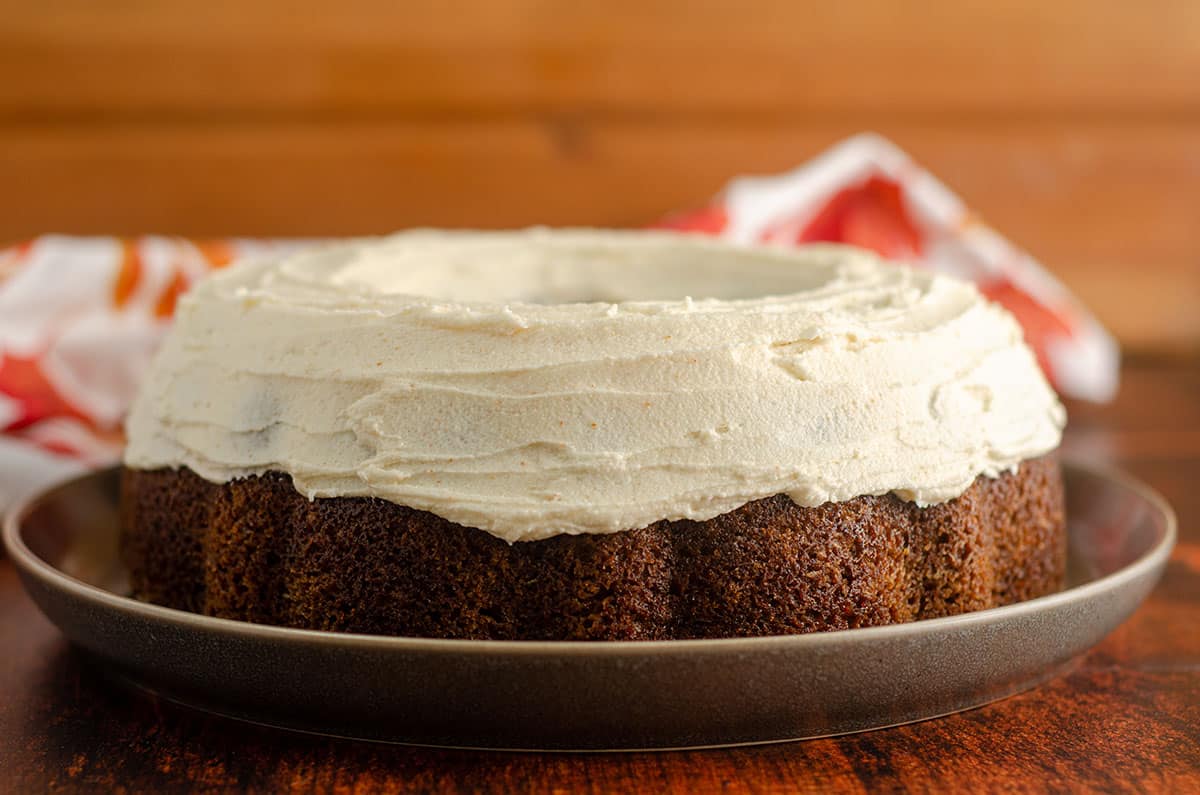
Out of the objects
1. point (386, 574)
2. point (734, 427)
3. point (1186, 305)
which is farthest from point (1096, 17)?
point (386, 574)

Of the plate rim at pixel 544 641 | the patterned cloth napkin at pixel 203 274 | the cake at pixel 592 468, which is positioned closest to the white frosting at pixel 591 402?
the cake at pixel 592 468

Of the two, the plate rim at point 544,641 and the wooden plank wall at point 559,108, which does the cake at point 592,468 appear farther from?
the wooden plank wall at point 559,108

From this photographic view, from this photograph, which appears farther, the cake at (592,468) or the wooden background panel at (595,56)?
the wooden background panel at (595,56)

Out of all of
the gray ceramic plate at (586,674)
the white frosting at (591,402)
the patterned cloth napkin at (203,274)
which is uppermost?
the white frosting at (591,402)

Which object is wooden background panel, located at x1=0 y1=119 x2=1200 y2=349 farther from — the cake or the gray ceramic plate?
the gray ceramic plate

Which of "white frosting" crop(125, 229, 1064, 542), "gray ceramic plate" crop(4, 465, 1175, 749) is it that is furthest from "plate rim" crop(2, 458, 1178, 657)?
"white frosting" crop(125, 229, 1064, 542)

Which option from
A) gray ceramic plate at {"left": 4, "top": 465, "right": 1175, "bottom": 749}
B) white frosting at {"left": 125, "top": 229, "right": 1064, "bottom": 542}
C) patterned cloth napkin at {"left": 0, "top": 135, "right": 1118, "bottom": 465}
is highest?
white frosting at {"left": 125, "top": 229, "right": 1064, "bottom": 542}

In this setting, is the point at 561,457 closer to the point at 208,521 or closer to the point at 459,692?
the point at 459,692
